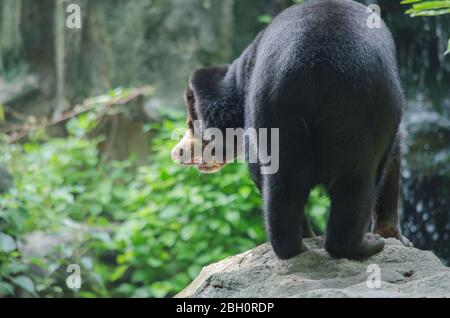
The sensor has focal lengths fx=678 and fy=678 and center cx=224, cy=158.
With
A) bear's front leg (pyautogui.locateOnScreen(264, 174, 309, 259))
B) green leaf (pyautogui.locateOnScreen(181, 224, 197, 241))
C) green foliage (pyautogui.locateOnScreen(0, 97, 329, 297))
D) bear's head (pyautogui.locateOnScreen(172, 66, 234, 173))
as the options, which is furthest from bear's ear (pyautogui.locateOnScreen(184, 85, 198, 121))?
green leaf (pyautogui.locateOnScreen(181, 224, 197, 241))

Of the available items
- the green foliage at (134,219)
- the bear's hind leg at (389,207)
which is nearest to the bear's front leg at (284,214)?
the bear's hind leg at (389,207)

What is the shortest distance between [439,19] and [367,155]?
18.1 ft

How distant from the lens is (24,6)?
1091cm

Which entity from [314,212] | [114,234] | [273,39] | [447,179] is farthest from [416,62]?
[273,39]

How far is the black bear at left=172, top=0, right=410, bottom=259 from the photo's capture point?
3.27 meters

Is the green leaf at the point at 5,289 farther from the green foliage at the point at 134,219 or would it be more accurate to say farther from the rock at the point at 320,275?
the rock at the point at 320,275

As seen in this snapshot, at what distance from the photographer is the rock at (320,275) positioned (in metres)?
3.07

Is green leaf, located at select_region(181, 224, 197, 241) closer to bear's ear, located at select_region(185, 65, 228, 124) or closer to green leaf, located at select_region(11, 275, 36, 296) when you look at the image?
green leaf, located at select_region(11, 275, 36, 296)

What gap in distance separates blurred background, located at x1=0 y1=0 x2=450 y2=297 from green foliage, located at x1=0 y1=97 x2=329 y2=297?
16 mm

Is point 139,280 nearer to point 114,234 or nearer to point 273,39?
point 114,234

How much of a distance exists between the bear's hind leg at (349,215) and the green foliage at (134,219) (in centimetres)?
297

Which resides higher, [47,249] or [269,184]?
[269,184]

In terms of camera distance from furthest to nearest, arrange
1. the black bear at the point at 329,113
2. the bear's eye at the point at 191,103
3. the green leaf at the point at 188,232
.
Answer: the green leaf at the point at 188,232, the bear's eye at the point at 191,103, the black bear at the point at 329,113

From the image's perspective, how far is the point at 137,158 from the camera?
892 cm
